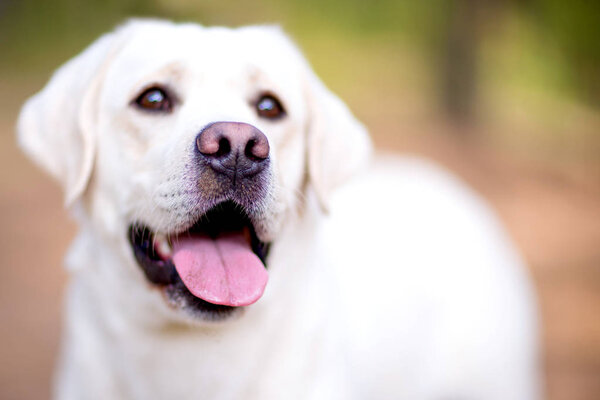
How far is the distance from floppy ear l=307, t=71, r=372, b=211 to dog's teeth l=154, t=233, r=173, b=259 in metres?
0.66

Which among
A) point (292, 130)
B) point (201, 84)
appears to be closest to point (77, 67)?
point (201, 84)

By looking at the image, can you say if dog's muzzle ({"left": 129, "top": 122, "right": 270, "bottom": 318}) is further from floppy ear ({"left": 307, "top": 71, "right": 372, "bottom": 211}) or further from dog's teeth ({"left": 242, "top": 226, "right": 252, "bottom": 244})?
floppy ear ({"left": 307, "top": 71, "right": 372, "bottom": 211})

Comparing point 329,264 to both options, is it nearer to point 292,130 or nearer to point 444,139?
point 292,130

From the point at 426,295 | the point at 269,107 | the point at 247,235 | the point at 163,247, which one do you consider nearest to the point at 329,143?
the point at 269,107

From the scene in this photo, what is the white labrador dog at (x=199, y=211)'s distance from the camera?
234 cm

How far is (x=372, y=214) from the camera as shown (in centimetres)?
373

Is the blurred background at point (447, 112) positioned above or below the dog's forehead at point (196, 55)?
above

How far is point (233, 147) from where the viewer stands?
2152 millimetres

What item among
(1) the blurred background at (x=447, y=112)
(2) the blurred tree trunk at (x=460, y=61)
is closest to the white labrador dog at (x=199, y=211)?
(1) the blurred background at (x=447, y=112)

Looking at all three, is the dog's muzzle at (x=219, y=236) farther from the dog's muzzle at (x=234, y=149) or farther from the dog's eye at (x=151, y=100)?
the dog's eye at (x=151, y=100)

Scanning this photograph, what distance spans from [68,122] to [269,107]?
0.83 meters

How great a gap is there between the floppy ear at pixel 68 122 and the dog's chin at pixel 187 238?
1.18 feet

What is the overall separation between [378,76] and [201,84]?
10719 millimetres

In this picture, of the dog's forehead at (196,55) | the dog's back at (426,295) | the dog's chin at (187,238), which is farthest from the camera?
the dog's back at (426,295)
